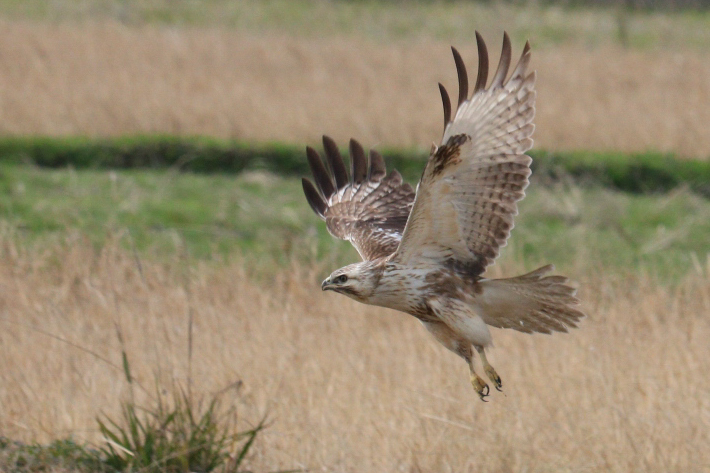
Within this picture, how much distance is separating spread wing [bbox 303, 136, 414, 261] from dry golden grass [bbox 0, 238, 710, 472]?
859 mm

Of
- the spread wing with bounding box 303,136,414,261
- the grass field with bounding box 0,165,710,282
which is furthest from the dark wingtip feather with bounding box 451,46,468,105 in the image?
the grass field with bounding box 0,165,710,282

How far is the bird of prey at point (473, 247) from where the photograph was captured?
16.3ft

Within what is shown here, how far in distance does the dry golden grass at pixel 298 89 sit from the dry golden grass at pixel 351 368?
13.6 ft

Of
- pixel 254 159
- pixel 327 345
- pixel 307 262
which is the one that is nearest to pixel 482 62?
pixel 327 345

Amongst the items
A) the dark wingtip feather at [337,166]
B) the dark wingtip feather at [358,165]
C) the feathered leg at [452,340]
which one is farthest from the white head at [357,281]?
the dark wingtip feather at [358,165]

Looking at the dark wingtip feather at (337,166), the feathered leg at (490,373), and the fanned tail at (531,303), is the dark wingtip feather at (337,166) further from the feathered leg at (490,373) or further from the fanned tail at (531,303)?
the feathered leg at (490,373)

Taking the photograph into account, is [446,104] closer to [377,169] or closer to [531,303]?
[531,303]

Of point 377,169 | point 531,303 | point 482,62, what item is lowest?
point 531,303

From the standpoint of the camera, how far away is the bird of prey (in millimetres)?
4965

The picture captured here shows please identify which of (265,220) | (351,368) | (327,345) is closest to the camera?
(351,368)

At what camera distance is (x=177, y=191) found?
10883mm

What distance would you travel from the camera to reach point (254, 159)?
39.3 feet

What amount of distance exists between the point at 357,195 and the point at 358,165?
161 mm

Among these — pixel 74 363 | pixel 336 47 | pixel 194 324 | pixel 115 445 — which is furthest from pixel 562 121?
pixel 115 445
